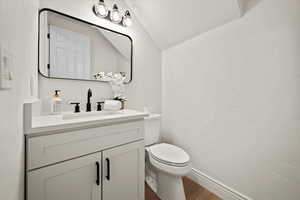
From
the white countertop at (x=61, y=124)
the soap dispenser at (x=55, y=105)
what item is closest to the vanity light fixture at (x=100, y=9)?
the soap dispenser at (x=55, y=105)

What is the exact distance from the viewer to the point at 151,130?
157cm

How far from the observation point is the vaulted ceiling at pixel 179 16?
1218mm

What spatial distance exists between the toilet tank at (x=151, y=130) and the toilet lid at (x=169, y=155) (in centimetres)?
14

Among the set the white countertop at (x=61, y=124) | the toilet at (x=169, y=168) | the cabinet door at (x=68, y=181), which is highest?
the white countertop at (x=61, y=124)

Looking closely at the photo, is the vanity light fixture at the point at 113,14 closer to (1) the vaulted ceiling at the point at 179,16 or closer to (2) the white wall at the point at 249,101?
(1) the vaulted ceiling at the point at 179,16

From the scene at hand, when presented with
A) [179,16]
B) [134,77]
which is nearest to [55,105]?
[134,77]

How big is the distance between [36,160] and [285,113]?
5.24 ft

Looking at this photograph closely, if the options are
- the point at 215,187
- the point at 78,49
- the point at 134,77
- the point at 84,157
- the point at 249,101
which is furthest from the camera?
the point at 134,77

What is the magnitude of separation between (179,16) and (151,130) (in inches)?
52.5

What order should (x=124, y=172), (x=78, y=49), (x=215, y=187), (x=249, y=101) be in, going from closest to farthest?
(x=124, y=172)
(x=249, y=101)
(x=78, y=49)
(x=215, y=187)

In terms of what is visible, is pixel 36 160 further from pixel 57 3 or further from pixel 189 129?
pixel 189 129

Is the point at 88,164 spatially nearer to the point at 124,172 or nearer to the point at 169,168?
the point at 124,172

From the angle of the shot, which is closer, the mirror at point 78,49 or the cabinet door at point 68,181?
the cabinet door at point 68,181

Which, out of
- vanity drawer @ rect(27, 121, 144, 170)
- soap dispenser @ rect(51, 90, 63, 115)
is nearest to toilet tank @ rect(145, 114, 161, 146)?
vanity drawer @ rect(27, 121, 144, 170)
